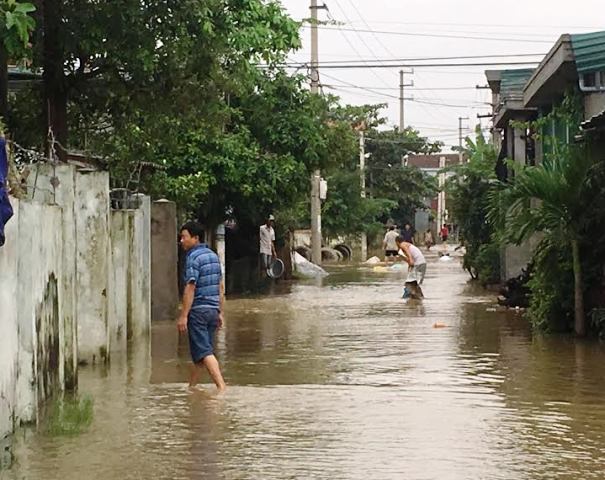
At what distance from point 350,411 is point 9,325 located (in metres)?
3.23

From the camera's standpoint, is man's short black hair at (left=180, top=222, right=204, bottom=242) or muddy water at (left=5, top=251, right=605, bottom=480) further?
man's short black hair at (left=180, top=222, right=204, bottom=242)

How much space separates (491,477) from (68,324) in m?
4.66

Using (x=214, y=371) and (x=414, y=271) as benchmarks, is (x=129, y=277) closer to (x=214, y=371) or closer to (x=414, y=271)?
(x=214, y=371)

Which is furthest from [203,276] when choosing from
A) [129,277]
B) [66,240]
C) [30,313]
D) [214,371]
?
[129,277]

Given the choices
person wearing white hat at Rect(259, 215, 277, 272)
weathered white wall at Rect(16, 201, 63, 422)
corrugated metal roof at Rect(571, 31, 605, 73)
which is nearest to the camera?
weathered white wall at Rect(16, 201, 63, 422)

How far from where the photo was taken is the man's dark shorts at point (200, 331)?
11398mm

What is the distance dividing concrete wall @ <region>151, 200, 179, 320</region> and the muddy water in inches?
55.9

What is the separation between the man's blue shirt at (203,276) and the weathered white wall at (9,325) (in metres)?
3.06

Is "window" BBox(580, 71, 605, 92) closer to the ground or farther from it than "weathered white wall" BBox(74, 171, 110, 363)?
farther from it

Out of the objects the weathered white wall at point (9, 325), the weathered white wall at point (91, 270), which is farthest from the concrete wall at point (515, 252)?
the weathered white wall at point (9, 325)

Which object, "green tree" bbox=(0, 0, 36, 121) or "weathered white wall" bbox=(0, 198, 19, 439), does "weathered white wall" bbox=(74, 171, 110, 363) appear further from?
"weathered white wall" bbox=(0, 198, 19, 439)

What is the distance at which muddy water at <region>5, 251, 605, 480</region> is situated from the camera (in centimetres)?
801

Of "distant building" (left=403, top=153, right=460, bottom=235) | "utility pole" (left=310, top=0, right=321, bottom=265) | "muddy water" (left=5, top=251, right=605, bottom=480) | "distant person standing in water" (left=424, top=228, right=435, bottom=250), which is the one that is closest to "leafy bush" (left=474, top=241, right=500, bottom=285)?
"muddy water" (left=5, top=251, right=605, bottom=480)

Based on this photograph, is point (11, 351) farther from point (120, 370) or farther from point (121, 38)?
point (121, 38)
